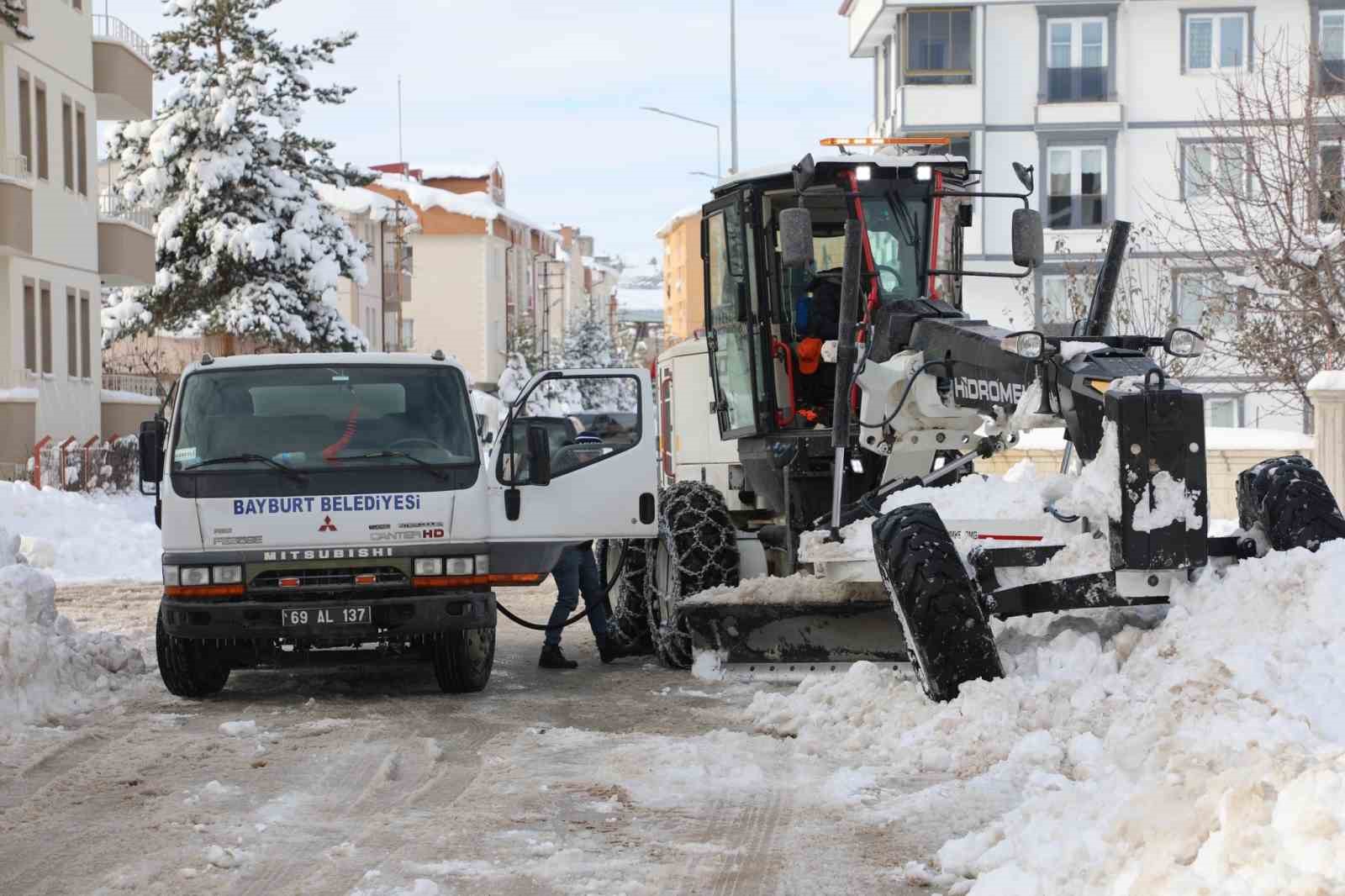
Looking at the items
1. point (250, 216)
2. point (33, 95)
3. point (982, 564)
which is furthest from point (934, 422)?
point (250, 216)

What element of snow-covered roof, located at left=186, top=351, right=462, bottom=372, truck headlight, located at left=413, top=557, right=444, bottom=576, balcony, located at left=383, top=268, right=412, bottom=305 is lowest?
truck headlight, located at left=413, top=557, right=444, bottom=576

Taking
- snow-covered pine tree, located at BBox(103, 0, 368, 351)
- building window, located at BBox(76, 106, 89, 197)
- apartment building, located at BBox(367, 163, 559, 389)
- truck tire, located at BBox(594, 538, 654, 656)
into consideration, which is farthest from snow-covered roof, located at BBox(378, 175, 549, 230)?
truck tire, located at BBox(594, 538, 654, 656)

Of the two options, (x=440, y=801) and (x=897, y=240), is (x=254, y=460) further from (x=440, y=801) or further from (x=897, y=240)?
(x=897, y=240)

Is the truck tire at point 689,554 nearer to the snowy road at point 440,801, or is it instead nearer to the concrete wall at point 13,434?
the snowy road at point 440,801

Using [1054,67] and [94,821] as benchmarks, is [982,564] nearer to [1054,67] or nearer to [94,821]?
[94,821]

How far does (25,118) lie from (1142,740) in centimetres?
2933

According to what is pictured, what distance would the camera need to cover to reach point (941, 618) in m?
8.69

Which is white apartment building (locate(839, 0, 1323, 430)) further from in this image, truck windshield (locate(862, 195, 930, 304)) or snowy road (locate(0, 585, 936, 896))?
snowy road (locate(0, 585, 936, 896))

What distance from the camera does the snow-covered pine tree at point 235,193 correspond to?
4309cm

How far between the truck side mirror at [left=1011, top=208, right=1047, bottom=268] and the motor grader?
0.5 inches

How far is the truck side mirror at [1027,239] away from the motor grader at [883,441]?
1 cm

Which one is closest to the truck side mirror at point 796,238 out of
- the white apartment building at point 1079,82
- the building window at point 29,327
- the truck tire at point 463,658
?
the truck tire at point 463,658

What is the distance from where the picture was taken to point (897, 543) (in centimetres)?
899

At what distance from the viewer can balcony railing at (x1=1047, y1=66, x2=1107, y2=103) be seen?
4491 cm
